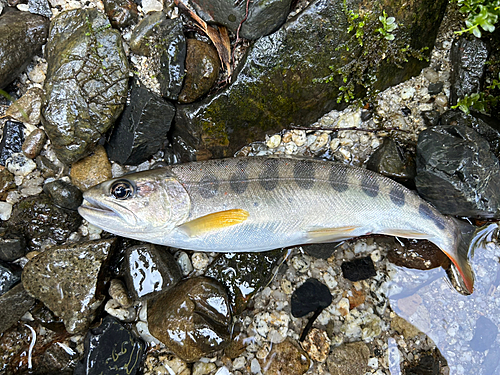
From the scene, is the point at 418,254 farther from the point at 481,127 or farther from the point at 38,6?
the point at 38,6

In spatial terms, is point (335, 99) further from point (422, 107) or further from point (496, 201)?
point (496, 201)

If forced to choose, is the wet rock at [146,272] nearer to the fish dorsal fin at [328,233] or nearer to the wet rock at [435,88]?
the fish dorsal fin at [328,233]

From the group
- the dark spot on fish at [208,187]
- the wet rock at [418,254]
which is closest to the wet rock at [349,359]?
the wet rock at [418,254]

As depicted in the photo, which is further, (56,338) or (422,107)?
(422,107)

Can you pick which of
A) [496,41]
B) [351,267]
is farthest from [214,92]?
[496,41]

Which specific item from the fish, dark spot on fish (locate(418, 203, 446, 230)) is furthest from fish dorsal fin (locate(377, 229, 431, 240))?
dark spot on fish (locate(418, 203, 446, 230))

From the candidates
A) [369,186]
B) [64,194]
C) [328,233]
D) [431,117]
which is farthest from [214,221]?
[431,117]

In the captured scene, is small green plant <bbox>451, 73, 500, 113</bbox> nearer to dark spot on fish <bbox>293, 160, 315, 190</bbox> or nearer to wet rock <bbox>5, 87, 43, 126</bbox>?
dark spot on fish <bbox>293, 160, 315, 190</bbox>
